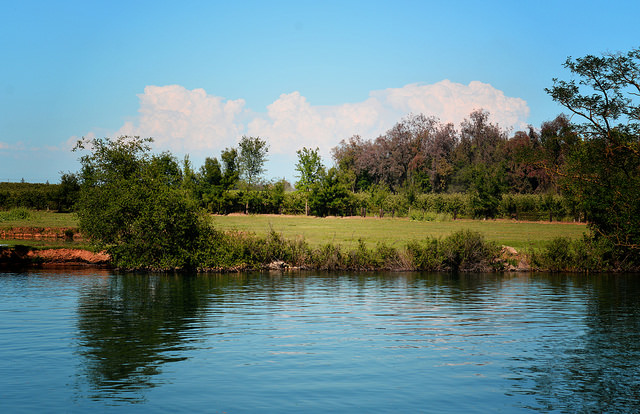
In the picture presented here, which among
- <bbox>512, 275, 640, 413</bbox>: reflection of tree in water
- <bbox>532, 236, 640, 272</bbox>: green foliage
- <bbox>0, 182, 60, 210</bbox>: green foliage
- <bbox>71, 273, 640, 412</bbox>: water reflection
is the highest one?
<bbox>0, 182, 60, 210</bbox>: green foliage

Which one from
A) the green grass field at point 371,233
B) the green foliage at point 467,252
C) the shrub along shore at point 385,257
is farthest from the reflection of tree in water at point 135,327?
the green foliage at point 467,252

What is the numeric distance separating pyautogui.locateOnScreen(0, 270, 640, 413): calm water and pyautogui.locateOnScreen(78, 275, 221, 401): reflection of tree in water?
71 mm

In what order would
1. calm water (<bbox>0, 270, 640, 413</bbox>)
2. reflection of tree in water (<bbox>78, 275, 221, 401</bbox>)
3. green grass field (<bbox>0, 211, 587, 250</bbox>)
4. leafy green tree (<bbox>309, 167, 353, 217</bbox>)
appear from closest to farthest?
calm water (<bbox>0, 270, 640, 413</bbox>) < reflection of tree in water (<bbox>78, 275, 221, 401</bbox>) < green grass field (<bbox>0, 211, 587, 250</bbox>) < leafy green tree (<bbox>309, 167, 353, 217</bbox>)

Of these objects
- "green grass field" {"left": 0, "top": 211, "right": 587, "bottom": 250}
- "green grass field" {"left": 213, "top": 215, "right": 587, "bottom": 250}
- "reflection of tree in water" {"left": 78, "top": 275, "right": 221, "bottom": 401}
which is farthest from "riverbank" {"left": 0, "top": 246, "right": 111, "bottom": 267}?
"green grass field" {"left": 213, "top": 215, "right": 587, "bottom": 250}

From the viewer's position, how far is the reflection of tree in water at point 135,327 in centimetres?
1431

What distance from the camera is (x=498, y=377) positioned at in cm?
1427

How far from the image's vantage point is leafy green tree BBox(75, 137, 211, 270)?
1383 inches

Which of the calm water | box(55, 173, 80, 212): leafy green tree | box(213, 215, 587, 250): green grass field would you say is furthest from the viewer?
box(55, 173, 80, 212): leafy green tree

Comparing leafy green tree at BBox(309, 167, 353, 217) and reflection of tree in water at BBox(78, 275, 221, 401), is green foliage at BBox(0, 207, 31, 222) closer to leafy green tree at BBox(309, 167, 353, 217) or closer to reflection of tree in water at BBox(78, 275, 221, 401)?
reflection of tree in water at BBox(78, 275, 221, 401)

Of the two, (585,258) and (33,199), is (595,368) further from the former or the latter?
(33,199)

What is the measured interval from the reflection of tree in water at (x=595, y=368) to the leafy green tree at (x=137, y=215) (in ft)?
71.3

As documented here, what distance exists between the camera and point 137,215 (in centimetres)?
3588

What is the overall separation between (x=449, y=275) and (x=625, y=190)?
12.0m

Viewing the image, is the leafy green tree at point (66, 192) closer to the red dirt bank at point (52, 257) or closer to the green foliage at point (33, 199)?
the green foliage at point (33, 199)
